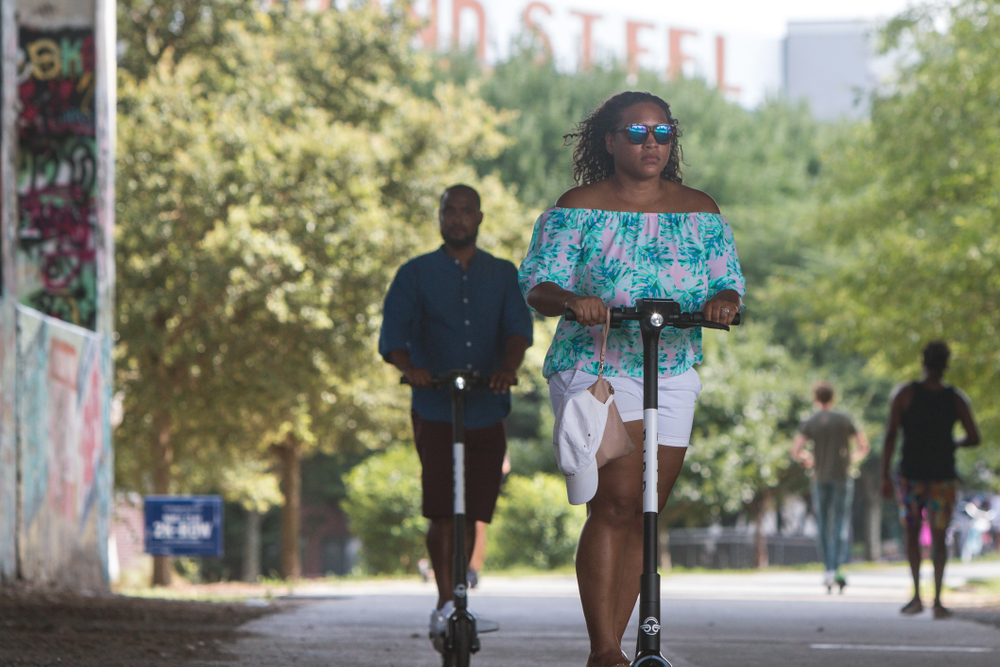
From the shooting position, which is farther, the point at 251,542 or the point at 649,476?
the point at 251,542

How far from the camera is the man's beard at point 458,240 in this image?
622cm

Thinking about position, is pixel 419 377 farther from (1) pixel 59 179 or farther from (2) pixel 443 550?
(1) pixel 59 179

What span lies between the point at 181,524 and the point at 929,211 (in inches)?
426

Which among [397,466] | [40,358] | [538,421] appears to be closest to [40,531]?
[40,358]

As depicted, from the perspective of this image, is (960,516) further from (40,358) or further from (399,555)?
(40,358)

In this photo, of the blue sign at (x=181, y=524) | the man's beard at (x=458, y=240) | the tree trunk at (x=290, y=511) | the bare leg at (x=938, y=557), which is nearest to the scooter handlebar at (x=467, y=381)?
the man's beard at (x=458, y=240)

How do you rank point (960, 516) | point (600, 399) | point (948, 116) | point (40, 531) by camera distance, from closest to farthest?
point (600, 399) → point (40, 531) → point (948, 116) → point (960, 516)

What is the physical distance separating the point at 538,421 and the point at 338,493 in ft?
24.8

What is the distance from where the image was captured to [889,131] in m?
19.9

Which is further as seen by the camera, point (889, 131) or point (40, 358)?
point (889, 131)

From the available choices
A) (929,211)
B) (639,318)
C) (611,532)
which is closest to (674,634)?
(611,532)

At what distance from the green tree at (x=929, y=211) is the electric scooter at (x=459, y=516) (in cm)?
1235

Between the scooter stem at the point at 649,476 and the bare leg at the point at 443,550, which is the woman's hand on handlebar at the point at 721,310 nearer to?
the scooter stem at the point at 649,476

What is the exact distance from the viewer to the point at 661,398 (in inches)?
169
